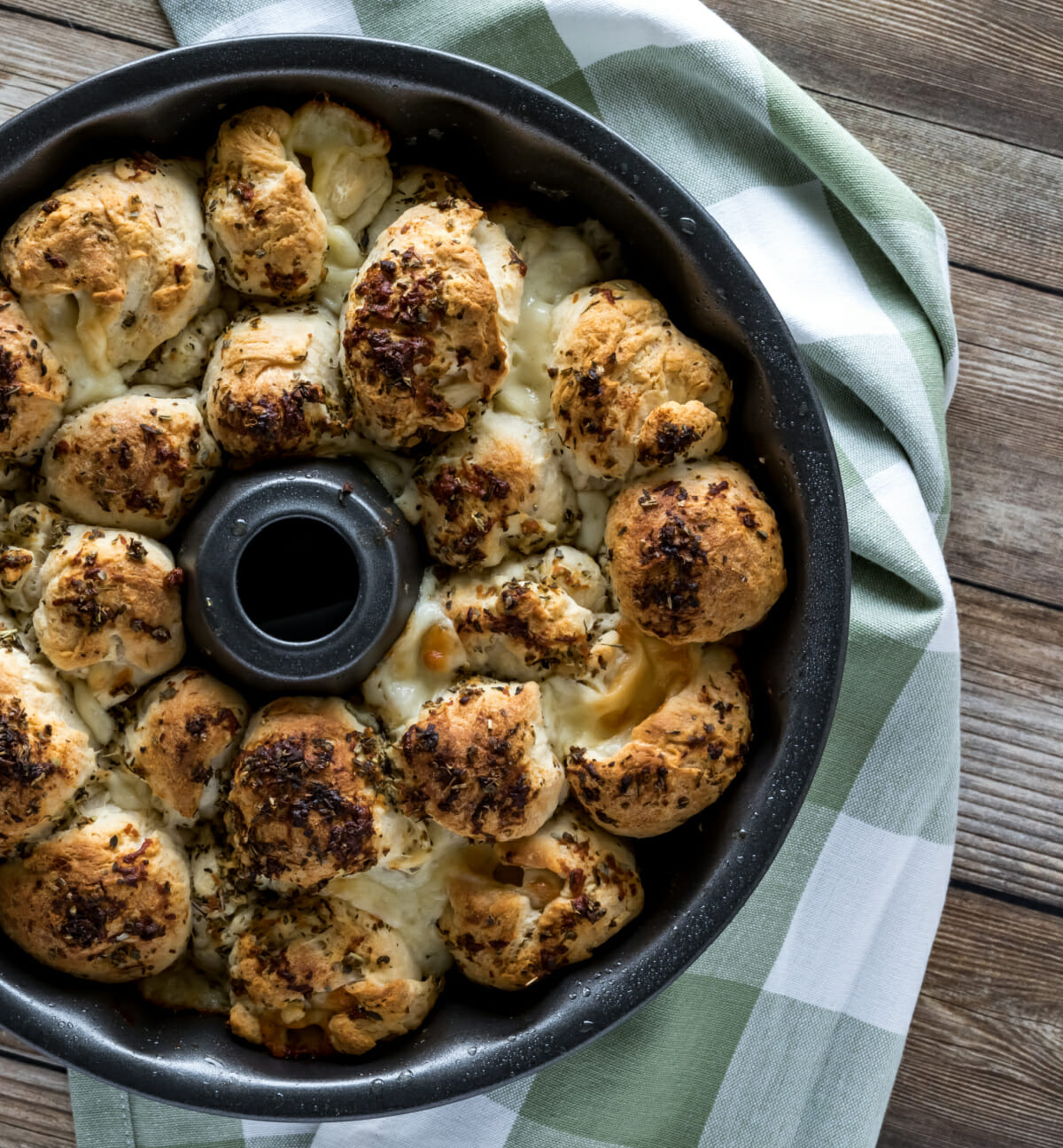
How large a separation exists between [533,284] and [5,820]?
4.33 ft

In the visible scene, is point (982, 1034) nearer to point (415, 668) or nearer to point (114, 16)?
point (415, 668)

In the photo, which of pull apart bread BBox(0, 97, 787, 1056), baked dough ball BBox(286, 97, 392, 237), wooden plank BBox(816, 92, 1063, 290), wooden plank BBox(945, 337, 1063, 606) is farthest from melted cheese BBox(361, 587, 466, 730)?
wooden plank BBox(816, 92, 1063, 290)

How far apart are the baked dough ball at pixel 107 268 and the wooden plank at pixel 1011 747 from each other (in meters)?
2.07

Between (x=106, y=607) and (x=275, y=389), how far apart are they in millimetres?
462

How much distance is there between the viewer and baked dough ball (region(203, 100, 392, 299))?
79.6 inches

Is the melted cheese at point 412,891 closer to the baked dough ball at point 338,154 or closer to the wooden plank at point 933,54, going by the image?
the baked dough ball at point 338,154

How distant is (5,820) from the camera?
1.98m

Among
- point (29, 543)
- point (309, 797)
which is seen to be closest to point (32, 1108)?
point (309, 797)

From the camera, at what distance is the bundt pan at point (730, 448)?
2.06 meters

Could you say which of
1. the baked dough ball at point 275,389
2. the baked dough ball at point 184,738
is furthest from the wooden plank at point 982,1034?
the baked dough ball at point 275,389

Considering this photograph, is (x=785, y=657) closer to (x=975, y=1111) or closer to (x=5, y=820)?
(x=5, y=820)

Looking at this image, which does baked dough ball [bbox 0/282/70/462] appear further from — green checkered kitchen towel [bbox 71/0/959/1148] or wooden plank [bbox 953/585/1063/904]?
wooden plank [bbox 953/585/1063/904]

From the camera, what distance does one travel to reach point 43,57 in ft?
9.16

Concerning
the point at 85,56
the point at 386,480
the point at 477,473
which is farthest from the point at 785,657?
the point at 85,56
